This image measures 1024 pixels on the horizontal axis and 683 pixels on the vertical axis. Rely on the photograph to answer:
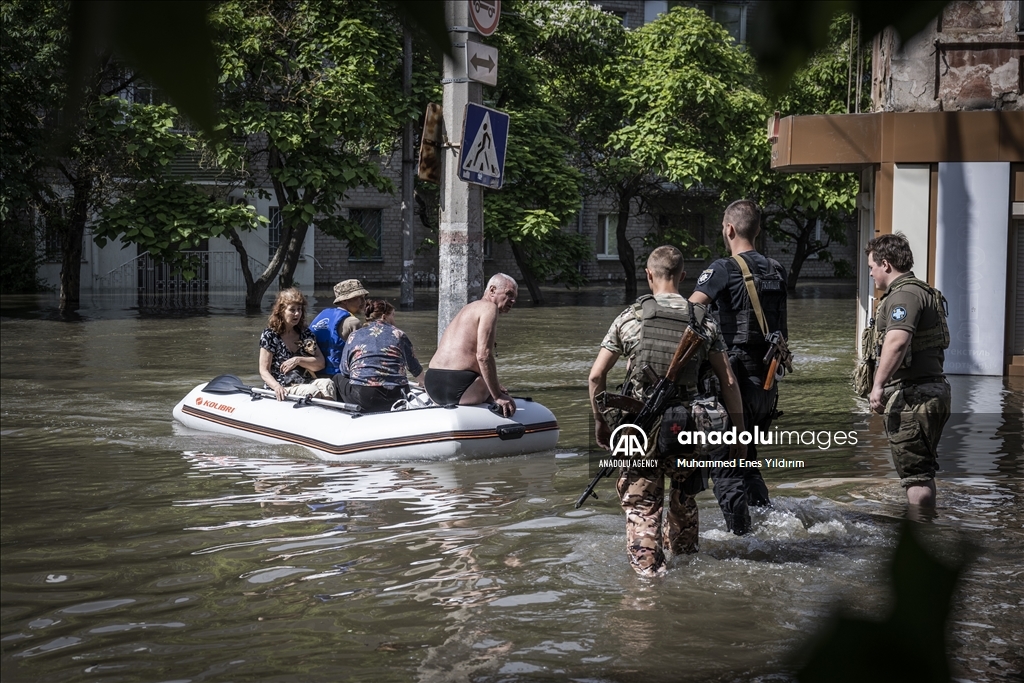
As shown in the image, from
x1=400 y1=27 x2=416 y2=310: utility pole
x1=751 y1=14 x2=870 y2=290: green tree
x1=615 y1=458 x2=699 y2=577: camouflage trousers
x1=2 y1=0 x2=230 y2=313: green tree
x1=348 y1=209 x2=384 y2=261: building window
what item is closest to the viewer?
x1=2 y1=0 x2=230 y2=313: green tree

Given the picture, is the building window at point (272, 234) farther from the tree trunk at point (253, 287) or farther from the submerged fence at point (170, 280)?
the tree trunk at point (253, 287)

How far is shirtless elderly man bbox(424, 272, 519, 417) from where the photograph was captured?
31.2 feet

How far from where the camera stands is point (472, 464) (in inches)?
381

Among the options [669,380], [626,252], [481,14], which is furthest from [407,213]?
[481,14]

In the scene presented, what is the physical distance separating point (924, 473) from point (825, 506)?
112 cm

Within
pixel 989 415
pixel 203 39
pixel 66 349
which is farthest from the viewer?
pixel 66 349

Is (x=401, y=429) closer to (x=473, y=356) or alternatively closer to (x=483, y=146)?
(x=473, y=356)

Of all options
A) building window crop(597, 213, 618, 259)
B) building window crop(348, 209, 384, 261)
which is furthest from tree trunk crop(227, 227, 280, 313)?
building window crop(597, 213, 618, 259)

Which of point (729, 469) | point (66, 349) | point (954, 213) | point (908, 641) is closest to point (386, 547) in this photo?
point (729, 469)

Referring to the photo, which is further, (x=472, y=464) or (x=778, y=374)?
(x=472, y=464)

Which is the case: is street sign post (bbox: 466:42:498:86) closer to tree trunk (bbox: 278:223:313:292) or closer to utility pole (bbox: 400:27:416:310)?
tree trunk (bbox: 278:223:313:292)

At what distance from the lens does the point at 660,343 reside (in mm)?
5730

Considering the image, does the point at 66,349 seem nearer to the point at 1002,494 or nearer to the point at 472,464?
the point at 472,464

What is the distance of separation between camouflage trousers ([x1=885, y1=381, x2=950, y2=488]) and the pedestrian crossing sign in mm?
4206
